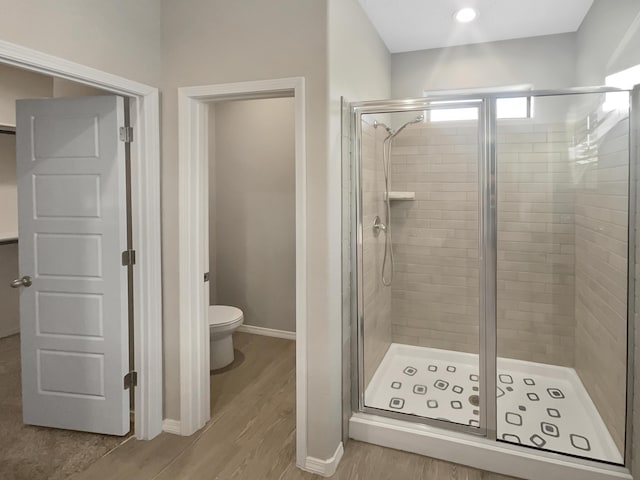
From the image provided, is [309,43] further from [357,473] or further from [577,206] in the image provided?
[357,473]

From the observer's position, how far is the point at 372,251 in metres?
2.71

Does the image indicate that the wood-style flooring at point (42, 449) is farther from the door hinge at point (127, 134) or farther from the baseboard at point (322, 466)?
the door hinge at point (127, 134)

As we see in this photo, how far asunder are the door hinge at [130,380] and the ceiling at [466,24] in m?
2.75

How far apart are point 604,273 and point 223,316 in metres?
2.70

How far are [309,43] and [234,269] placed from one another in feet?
9.09

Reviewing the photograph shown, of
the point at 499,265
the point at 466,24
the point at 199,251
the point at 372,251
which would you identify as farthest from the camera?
the point at 466,24

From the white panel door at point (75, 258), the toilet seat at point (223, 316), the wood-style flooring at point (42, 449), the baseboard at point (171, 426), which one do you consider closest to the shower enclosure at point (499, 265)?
the baseboard at point (171, 426)

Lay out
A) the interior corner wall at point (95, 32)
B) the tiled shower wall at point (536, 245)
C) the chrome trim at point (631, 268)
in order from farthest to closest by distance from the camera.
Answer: the tiled shower wall at point (536, 245) → the chrome trim at point (631, 268) → the interior corner wall at point (95, 32)

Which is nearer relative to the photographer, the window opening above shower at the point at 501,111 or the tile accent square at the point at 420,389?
the window opening above shower at the point at 501,111

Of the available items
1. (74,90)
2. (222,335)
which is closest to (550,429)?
(222,335)

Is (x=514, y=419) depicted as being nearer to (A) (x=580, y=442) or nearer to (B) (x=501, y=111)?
(A) (x=580, y=442)

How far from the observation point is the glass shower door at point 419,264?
252 centimetres

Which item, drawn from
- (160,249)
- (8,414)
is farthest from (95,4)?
(8,414)

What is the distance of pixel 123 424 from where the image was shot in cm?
242
